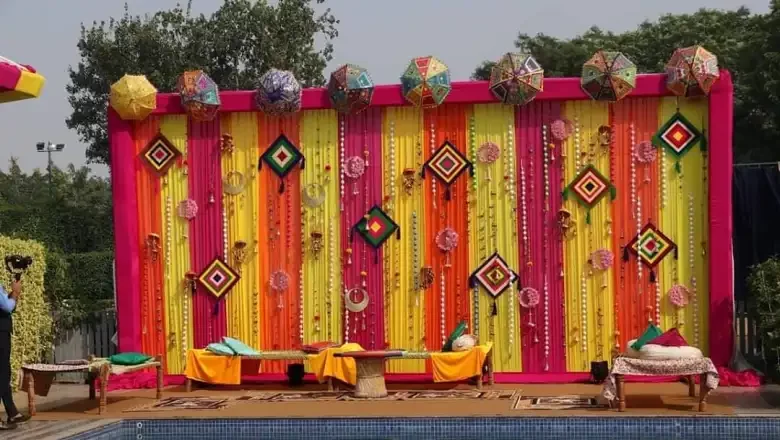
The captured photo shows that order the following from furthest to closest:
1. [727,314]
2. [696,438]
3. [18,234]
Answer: [18,234] → [727,314] → [696,438]

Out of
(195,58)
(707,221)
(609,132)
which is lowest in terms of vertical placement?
(707,221)

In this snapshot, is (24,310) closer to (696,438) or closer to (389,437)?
(389,437)

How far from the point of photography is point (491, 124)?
10125mm

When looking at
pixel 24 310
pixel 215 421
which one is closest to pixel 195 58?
pixel 24 310

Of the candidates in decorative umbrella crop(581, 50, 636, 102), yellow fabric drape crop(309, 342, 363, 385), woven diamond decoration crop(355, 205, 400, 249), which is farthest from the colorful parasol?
decorative umbrella crop(581, 50, 636, 102)

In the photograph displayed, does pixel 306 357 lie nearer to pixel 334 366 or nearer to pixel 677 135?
pixel 334 366

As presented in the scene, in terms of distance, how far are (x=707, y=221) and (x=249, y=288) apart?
412 cm

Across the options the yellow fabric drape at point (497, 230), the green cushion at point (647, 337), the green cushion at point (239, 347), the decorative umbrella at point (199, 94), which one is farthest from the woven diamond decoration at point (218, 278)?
the green cushion at point (647, 337)

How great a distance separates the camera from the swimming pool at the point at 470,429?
25.1ft

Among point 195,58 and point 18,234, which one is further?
point 195,58

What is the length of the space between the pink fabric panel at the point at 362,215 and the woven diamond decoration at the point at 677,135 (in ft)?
8.15

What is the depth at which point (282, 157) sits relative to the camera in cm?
1039

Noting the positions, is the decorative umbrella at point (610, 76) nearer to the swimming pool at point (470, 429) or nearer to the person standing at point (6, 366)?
the swimming pool at point (470, 429)

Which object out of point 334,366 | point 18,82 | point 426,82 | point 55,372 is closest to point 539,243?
point 426,82
